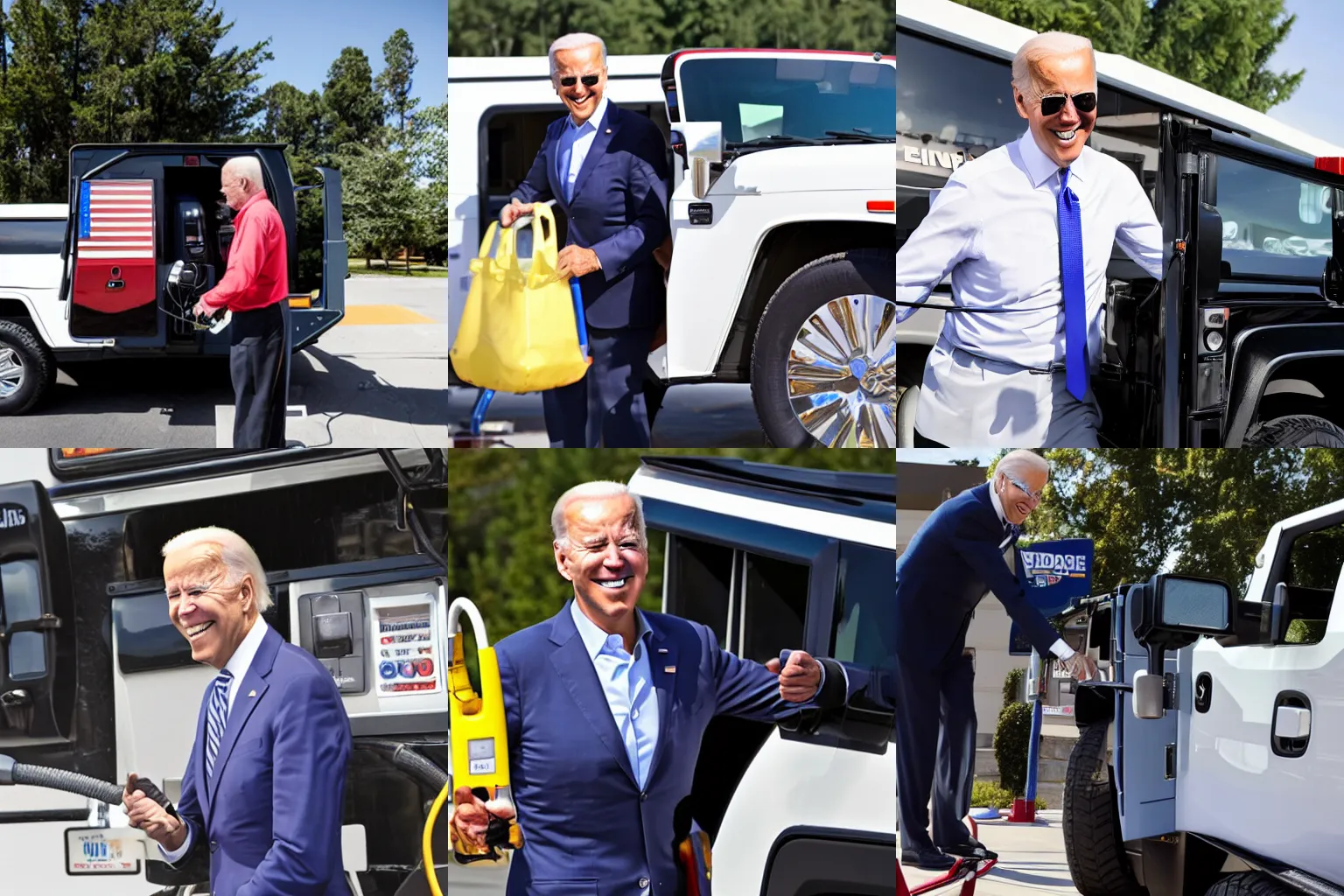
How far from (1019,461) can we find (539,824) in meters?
2.11

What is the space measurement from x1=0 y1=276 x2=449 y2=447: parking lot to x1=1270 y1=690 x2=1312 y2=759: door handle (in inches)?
109

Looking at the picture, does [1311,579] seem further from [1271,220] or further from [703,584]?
[703,584]

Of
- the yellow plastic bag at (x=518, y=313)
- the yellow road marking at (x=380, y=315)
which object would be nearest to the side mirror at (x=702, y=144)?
the yellow plastic bag at (x=518, y=313)

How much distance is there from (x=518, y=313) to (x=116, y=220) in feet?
4.56

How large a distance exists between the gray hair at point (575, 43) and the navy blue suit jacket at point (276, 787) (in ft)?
7.35

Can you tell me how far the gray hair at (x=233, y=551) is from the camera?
4434mm

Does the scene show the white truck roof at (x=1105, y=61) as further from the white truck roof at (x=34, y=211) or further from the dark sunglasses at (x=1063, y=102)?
the white truck roof at (x=34, y=211)

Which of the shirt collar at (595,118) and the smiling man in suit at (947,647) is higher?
the shirt collar at (595,118)

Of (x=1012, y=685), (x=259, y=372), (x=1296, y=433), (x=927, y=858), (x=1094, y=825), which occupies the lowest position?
(x=927, y=858)

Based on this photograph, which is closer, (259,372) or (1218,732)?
(1218,732)

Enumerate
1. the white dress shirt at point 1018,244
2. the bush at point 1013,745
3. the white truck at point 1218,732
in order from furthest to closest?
the bush at point 1013,745 → the white dress shirt at point 1018,244 → the white truck at point 1218,732

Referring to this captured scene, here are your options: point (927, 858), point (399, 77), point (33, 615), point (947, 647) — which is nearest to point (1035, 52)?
point (947, 647)

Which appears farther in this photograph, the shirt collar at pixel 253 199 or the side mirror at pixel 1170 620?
the shirt collar at pixel 253 199

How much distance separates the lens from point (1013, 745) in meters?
4.51
